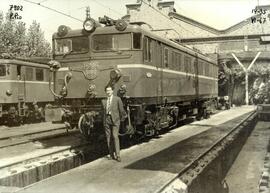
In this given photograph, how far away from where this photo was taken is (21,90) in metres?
22.2

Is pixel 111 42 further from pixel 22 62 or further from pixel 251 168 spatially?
pixel 22 62

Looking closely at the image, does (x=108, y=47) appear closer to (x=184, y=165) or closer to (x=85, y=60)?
(x=85, y=60)

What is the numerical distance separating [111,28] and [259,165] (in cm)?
672

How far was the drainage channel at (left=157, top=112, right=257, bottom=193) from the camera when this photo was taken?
27.7ft

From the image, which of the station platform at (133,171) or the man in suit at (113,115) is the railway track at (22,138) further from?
the man in suit at (113,115)

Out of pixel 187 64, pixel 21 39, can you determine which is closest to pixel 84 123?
pixel 187 64

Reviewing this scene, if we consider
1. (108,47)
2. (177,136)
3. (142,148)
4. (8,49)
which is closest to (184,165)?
(142,148)

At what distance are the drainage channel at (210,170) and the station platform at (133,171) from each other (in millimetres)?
149

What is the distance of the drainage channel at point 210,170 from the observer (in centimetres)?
845

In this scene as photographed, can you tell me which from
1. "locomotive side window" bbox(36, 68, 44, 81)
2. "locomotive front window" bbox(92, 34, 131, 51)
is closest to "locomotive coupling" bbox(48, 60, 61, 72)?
"locomotive front window" bbox(92, 34, 131, 51)

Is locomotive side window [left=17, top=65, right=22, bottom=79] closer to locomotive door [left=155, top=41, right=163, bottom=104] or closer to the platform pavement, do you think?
locomotive door [left=155, top=41, right=163, bottom=104]

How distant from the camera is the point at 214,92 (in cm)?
2645

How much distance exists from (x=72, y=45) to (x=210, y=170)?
5.10 meters

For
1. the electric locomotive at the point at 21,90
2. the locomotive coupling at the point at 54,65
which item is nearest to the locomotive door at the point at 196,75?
the locomotive coupling at the point at 54,65
